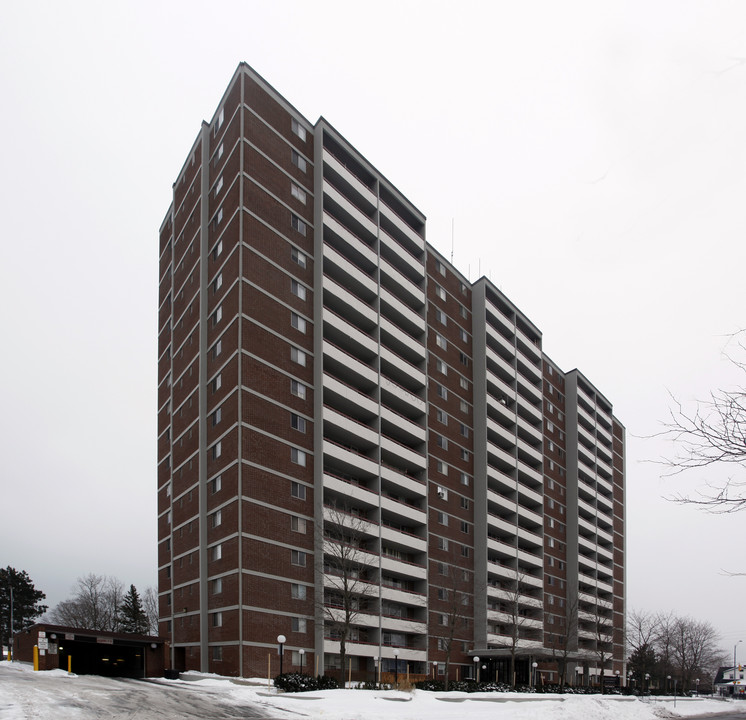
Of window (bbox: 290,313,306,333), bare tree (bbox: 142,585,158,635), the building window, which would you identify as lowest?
bare tree (bbox: 142,585,158,635)

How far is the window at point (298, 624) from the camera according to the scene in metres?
52.9

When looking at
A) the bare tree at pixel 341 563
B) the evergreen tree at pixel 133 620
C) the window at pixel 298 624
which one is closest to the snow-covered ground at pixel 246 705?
the window at pixel 298 624

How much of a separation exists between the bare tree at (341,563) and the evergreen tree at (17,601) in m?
67.8

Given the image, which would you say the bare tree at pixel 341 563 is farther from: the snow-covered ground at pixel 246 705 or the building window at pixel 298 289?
the building window at pixel 298 289

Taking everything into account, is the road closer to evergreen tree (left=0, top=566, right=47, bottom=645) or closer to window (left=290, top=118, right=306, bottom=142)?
window (left=290, top=118, right=306, bottom=142)

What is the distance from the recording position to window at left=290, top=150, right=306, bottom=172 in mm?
64000

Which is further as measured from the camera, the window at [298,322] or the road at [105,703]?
the window at [298,322]

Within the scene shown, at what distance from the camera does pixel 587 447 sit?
118m

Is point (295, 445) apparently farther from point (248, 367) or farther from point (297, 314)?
point (297, 314)

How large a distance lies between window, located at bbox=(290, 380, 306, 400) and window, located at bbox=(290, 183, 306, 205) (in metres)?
16.0

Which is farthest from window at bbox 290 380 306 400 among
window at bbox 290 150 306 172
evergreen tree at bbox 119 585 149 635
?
evergreen tree at bbox 119 585 149 635

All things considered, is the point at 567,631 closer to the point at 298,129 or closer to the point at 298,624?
the point at 298,624

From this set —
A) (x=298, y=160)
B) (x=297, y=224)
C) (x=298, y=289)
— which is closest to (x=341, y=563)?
(x=298, y=289)

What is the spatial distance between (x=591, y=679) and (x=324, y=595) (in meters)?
69.9
